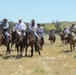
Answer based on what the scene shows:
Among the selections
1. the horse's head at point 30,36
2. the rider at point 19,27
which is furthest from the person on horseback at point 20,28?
the horse's head at point 30,36

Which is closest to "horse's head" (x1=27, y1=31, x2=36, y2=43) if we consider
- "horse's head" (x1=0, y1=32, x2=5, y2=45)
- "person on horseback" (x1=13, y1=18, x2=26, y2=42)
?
"person on horseback" (x1=13, y1=18, x2=26, y2=42)

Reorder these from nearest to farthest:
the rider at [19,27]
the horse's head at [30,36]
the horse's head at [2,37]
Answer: the horse's head at [30,36]
the rider at [19,27]
the horse's head at [2,37]

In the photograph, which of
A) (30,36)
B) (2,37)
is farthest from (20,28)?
(2,37)

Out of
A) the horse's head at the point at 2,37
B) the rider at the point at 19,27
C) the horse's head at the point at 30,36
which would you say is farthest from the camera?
the horse's head at the point at 2,37

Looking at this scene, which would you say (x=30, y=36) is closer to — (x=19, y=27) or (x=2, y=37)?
(x=19, y=27)

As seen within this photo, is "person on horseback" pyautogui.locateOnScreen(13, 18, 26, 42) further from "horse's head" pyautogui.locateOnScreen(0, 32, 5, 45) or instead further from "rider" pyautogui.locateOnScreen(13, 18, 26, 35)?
"horse's head" pyautogui.locateOnScreen(0, 32, 5, 45)

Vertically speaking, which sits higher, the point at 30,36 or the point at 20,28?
the point at 20,28

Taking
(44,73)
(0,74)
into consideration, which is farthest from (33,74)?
(0,74)

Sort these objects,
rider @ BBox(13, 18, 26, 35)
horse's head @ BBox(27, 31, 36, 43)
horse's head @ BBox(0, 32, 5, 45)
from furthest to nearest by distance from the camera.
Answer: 1. horse's head @ BBox(0, 32, 5, 45)
2. rider @ BBox(13, 18, 26, 35)
3. horse's head @ BBox(27, 31, 36, 43)

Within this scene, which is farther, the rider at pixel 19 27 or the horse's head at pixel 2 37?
the horse's head at pixel 2 37

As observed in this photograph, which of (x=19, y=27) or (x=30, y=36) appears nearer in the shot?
(x=30, y=36)

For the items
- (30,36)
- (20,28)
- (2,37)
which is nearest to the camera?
(30,36)

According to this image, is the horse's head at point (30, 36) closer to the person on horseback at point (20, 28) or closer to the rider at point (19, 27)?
the person on horseback at point (20, 28)

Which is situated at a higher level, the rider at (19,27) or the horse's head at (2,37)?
the rider at (19,27)
